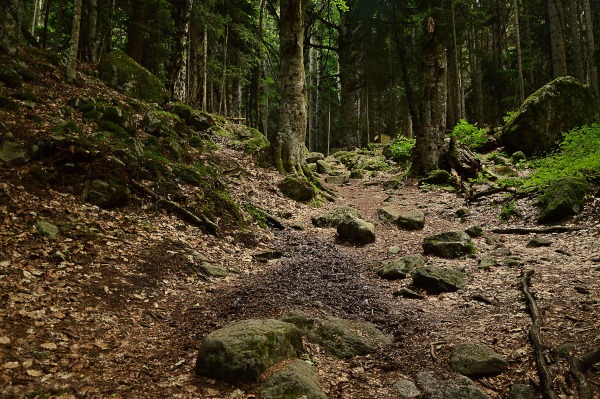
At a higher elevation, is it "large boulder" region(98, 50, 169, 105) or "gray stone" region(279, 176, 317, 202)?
"large boulder" region(98, 50, 169, 105)

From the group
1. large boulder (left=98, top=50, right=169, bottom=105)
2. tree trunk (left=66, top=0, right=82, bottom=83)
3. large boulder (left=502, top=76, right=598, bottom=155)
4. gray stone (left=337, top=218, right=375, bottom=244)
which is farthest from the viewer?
large boulder (left=502, top=76, right=598, bottom=155)

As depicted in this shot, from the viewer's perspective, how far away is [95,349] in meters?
3.71

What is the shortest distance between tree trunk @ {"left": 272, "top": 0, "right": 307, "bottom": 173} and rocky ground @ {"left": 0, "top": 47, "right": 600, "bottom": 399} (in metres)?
4.43

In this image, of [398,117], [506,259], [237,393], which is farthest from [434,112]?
[398,117]

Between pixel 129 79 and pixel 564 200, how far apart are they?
1316 centimetres

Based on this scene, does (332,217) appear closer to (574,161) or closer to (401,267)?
(401,267)

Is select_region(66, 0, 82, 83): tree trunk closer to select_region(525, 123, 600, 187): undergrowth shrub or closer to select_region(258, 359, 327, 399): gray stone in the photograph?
select_region(258, 359, 327, 399): gray stone

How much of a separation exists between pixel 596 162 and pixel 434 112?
Result: 237 inches

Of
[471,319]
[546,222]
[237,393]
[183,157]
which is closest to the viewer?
[237,393]

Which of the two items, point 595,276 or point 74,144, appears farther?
point 74,144

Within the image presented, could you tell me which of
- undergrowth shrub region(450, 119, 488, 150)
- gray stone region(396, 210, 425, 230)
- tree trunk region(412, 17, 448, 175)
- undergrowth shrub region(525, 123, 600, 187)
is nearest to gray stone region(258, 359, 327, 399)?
gray stone region(396, 210, 425, 230)

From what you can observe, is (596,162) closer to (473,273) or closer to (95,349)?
(473,273)

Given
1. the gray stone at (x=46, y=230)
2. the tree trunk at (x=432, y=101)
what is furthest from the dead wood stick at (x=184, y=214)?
the tree trunk at (x=432, y=101)

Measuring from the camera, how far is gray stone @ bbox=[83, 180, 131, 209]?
6391 millimetres
